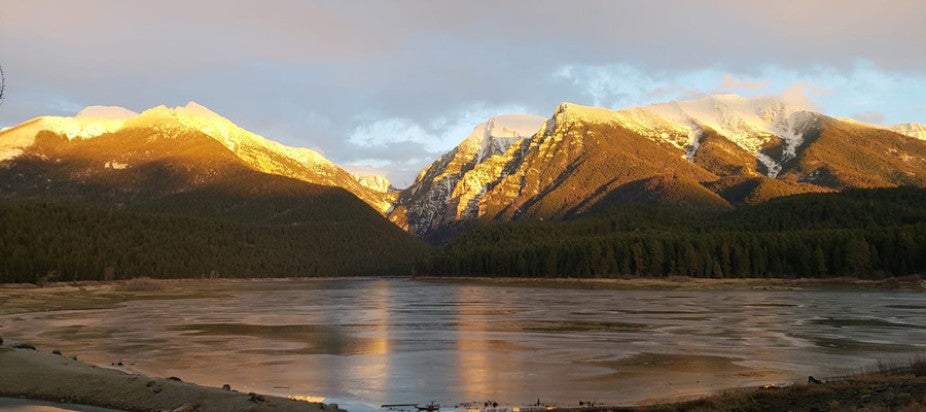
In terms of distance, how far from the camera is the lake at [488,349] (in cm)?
3188

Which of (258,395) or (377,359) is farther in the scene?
(377,359)

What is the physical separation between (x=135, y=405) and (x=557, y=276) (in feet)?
570

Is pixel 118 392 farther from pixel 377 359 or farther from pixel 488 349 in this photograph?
pixel 488 349

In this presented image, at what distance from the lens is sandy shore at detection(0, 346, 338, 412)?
994 inches

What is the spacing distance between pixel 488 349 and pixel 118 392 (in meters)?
24.1

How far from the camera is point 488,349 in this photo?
1816 inches

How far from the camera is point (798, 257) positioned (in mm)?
160500

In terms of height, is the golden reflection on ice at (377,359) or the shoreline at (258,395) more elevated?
the shoreline at (258,395)

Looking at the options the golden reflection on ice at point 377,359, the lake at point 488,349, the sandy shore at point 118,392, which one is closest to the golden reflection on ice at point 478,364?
the lake at point 488,349

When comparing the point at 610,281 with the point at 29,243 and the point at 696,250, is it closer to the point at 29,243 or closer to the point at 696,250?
the point at 696,250

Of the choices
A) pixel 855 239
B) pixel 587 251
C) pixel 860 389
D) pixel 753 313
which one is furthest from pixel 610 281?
pixel 860 389

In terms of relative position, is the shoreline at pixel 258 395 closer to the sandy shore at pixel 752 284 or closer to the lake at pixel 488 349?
the lake at pixel 488 349

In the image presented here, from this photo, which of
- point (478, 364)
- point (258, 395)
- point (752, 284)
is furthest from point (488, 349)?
point (752, 284)

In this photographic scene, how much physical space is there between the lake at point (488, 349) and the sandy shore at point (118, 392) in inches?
143
